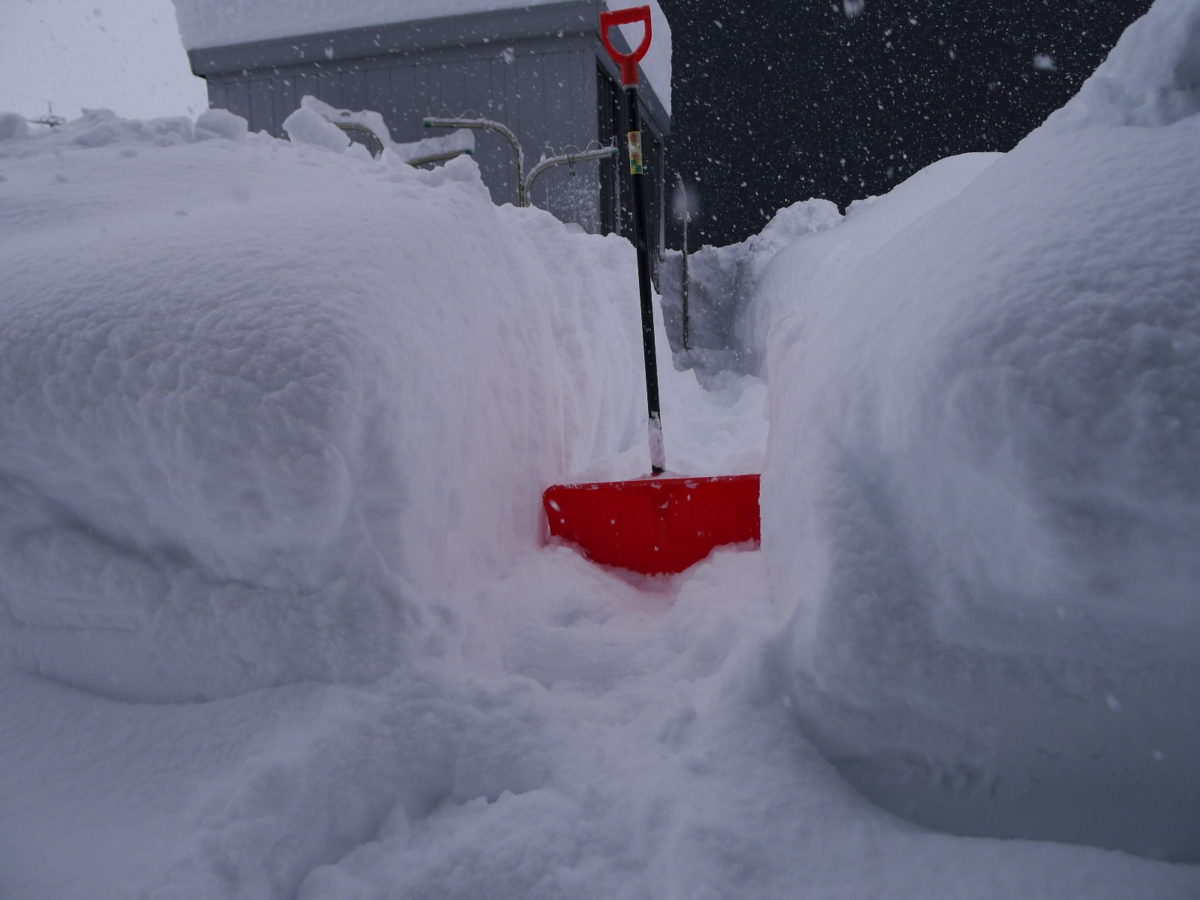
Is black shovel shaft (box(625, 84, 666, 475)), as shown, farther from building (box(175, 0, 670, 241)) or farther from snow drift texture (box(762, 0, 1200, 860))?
building (box(175, 0, 670, 241))

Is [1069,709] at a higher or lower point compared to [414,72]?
lower

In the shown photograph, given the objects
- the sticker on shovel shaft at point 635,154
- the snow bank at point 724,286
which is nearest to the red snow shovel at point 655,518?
the sticker on shovel shaft at point 635,154

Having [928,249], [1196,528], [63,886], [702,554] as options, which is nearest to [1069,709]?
[1196,528]

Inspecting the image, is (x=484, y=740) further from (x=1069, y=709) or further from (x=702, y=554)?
(x=702, y=554)

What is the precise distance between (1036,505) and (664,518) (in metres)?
0.98

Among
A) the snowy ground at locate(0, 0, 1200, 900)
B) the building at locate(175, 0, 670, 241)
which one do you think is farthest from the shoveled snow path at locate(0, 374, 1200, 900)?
the building at locate(175, 0, 670, 241)

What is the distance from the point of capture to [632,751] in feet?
3.35

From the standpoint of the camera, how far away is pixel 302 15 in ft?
19.1

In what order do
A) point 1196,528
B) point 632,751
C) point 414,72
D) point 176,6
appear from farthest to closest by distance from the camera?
point 176,6 < point 414,72 < point 632,751 < point 1196,528

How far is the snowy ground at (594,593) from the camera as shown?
82cm

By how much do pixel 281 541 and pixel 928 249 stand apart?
0.99m

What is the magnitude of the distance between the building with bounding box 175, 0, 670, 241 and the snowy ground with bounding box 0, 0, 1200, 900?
419cm

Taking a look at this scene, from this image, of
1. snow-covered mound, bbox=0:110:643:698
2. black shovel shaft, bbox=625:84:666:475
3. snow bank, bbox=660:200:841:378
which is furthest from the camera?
snow bank, bbox=660:200:841:378

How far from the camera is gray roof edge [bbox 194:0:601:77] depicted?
5.19 metres
